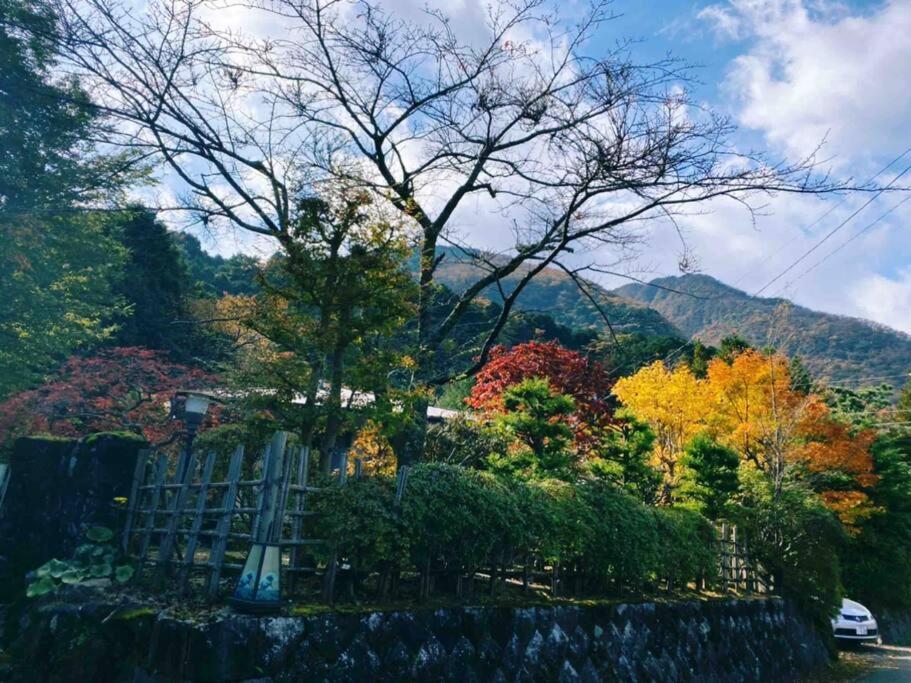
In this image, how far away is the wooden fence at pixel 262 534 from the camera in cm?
576

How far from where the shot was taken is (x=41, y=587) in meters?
6.20

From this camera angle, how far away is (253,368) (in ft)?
26.0

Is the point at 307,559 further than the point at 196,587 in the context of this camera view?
Yes

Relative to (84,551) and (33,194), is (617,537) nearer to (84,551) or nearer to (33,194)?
(84,551)

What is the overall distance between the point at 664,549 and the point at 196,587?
6.82 metres

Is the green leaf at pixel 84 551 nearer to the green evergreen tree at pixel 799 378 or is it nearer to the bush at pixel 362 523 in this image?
the bush at pixel 362 523

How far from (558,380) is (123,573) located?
1111 cm

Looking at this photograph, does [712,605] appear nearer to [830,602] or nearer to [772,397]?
[830,602]

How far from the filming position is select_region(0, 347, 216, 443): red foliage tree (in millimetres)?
12352

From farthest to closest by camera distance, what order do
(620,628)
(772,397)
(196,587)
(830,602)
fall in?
(772,397), (830,602), (620,628), (196,587)

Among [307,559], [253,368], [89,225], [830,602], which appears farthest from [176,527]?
[89,225]

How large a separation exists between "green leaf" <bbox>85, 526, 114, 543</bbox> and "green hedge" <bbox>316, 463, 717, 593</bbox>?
103 inches

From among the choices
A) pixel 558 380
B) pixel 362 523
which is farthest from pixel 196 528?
pixel 558 380

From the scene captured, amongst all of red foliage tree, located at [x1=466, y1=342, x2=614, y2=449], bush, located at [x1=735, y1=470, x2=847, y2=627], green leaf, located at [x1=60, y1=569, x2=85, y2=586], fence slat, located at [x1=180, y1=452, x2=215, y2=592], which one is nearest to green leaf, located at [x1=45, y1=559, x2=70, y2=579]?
green leaf, located at [x1=60, y1=569, x2=85, y2=586]
